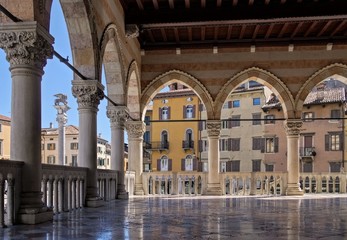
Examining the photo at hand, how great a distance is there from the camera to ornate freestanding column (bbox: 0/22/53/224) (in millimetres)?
6773

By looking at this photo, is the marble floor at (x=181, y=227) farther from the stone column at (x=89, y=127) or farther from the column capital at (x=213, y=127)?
the column capital at (x=213, y=127)

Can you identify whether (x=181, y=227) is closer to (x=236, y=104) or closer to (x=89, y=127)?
(x=89, y=127)

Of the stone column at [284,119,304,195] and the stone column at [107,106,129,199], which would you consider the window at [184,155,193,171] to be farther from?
the stone column at [107,106,129,199]

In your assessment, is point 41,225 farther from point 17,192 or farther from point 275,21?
point 275,21

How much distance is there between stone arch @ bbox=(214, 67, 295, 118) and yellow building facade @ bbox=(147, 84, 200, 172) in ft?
89.3

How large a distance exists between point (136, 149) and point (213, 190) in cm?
334

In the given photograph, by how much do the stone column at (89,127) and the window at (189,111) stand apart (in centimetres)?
3437

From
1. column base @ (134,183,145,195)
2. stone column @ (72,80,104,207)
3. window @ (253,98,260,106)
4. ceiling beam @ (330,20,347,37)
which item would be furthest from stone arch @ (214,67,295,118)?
window @ (253,98,260,106)

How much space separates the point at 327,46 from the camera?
1686cm

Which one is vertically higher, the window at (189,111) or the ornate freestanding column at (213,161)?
the window at (189,111)

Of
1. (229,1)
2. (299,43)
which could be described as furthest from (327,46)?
(229,1)

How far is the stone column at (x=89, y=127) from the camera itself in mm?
10258

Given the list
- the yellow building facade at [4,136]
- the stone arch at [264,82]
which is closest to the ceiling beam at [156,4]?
the stone arch at [264,82]

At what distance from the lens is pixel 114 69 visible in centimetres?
1373
